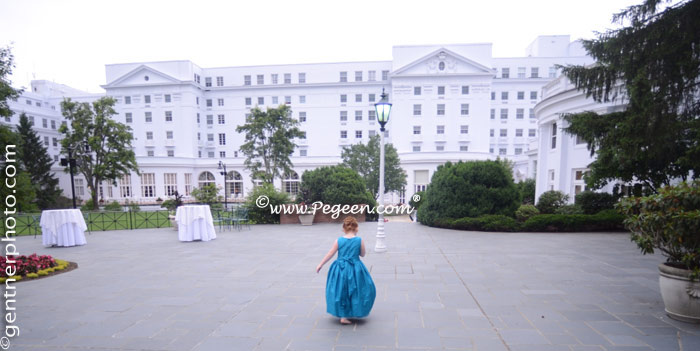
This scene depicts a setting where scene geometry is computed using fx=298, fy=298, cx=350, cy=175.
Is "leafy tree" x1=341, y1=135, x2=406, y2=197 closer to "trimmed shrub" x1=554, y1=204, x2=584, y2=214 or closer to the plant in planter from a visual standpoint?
"trimmed shrub" x1=554, y1=204, x2=584, y2=214

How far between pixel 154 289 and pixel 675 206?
814cm

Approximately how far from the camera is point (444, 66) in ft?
134

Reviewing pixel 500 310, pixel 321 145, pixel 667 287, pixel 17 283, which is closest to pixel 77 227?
pixel 17 283

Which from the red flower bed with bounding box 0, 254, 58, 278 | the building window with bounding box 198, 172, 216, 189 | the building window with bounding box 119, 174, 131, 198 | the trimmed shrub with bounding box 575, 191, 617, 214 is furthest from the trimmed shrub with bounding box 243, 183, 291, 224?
the building window with bounding box 119, 174, 131, 198

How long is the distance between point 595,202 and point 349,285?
53.1ft

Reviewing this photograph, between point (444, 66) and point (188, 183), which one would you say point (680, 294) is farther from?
point (188, 183)

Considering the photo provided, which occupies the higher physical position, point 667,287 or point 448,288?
point 667,287

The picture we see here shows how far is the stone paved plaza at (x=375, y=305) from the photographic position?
3574mm

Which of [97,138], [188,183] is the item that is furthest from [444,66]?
[97,138]

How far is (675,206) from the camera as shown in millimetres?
3801

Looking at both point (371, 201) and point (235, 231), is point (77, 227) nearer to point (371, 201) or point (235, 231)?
point (235, 231)

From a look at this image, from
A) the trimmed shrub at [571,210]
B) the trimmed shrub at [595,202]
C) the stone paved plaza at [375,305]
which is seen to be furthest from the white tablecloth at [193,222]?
the trimmed shrub at [595,202]

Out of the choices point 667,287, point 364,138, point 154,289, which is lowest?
point 154,289

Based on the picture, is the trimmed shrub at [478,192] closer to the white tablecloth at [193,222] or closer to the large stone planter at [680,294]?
the large stone planter at [680,294]
